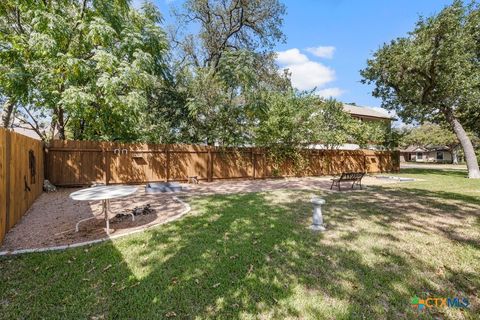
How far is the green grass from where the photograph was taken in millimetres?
2660

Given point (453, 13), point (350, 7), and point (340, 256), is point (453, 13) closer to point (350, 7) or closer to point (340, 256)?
point (350, 7)

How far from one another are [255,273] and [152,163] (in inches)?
378

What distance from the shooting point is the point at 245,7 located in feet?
55.6

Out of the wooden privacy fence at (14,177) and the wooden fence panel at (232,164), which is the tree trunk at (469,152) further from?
the wooden privacy fence at (14,177)

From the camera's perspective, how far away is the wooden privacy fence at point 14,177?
14.4 feet

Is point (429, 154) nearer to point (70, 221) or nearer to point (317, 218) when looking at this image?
point (317, 218)

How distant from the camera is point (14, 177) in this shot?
514 cm

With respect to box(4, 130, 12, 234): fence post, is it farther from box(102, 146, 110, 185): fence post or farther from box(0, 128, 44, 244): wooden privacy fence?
box(102, 146, 110, 185): fence post

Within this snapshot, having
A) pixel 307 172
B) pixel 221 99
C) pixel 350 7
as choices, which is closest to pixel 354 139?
pixel 307 172

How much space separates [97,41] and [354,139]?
16.4 m

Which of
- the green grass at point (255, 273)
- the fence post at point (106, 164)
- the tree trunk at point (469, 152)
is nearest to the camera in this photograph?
the green grass at point (255, 273)

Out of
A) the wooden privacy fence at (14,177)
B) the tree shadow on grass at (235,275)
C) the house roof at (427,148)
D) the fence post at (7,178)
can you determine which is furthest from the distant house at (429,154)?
the fence post at (7,178)

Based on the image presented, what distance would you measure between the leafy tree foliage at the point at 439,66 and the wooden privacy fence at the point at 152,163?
269 inches

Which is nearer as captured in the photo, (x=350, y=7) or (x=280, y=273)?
(x=280, y=273)
